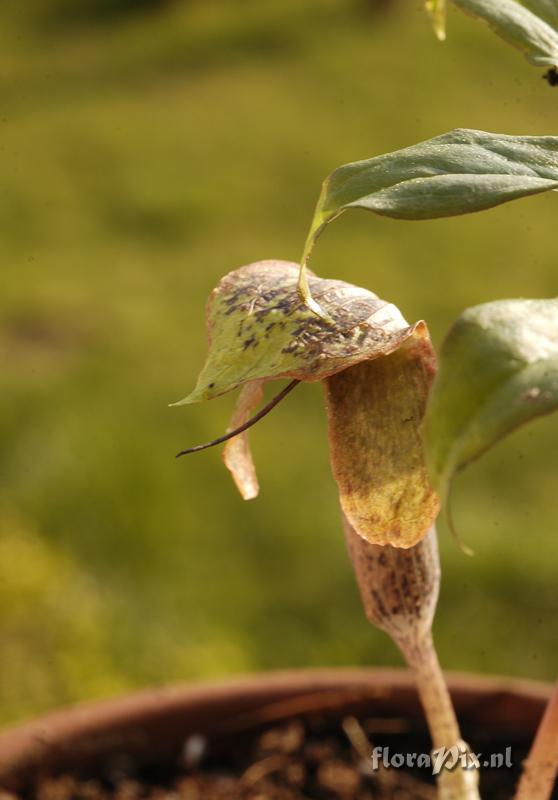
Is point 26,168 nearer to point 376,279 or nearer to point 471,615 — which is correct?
point 376,279

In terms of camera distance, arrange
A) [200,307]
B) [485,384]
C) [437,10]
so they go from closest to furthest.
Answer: [485,384], [437,10], [200,307]

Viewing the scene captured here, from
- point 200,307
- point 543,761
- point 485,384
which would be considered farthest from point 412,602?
point 200,307

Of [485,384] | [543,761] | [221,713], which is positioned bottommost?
[221,713]

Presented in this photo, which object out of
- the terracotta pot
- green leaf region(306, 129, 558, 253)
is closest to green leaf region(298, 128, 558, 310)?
green leaf region(306, 129, 558, 253)

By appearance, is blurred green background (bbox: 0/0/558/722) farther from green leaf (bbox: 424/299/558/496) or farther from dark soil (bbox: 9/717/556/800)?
green leaf (bbox: 424/299/558/496)

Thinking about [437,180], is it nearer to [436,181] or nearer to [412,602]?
[436,181]

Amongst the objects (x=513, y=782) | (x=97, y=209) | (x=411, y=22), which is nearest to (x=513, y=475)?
(x=513, y=782)

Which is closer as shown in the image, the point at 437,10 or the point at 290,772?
the point at 437,10

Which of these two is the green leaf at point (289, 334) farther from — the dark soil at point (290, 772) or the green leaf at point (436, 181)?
the dark soil at point (290, 772)

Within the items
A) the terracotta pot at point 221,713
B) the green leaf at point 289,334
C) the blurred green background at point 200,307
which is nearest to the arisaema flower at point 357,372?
the green leaf at point 289,334
